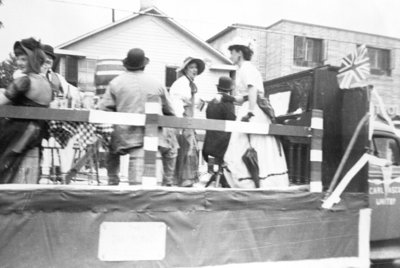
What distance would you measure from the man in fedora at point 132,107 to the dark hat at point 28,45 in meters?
0.66

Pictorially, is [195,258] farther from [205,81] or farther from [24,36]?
[205,81]

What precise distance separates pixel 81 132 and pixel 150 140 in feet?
2.49

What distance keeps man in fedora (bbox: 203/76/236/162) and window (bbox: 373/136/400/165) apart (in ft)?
5.63

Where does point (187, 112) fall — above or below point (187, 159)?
above

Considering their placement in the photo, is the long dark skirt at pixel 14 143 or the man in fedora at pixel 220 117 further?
the man in fedora at pixel 220 117

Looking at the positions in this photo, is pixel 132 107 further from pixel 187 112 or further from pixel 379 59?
pixel 379 59

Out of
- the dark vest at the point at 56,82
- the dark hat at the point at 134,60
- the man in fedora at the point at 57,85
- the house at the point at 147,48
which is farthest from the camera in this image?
the house at the point at 147,48

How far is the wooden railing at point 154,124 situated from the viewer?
3.01 m

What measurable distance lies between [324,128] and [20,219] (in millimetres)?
2588

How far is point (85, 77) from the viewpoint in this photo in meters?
6.08

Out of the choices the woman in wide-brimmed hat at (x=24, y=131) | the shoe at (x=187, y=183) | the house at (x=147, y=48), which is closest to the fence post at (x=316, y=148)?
the shoe at (x=187, y=183)

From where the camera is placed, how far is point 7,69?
3.66 metres

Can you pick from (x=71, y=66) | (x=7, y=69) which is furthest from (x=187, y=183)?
(x=71, y=66)

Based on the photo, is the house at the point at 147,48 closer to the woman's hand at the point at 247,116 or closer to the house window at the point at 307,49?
the house window at the point at 307,49
